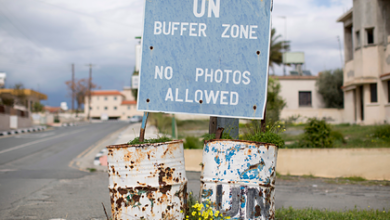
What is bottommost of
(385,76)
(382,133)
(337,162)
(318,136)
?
(337,162)

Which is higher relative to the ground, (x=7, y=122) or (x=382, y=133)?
(x=7, y=122)

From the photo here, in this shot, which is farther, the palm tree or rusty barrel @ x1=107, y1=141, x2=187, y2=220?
the palm tree

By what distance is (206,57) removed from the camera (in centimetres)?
320

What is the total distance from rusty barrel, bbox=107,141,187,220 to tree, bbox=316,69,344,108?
26839 millimetres

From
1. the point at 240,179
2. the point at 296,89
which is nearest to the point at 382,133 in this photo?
the point at 240,179

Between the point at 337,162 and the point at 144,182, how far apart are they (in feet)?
21.3

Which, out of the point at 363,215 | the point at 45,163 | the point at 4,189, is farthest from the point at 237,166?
the point at 45,163

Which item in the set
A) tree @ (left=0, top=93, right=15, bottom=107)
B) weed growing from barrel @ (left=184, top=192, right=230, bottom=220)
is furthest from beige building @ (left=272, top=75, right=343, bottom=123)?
tree @ (left=0, top=93, right=15, bottom=107)

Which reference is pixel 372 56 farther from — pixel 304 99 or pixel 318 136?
pixel 318 136

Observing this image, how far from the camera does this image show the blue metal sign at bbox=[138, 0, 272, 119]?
3.15m

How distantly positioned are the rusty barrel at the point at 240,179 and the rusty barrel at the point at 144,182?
35 centimetres

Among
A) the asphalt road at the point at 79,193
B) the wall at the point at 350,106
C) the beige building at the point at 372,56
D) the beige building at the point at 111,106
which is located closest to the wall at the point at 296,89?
the wall at the point at 350,106

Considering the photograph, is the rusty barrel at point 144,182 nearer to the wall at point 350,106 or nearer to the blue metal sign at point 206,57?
the blue metal sign at point 206,57

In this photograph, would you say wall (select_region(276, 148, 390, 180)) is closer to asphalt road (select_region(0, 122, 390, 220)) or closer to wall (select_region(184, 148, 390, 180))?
wall (select_region(184, 148, 390, 180))
